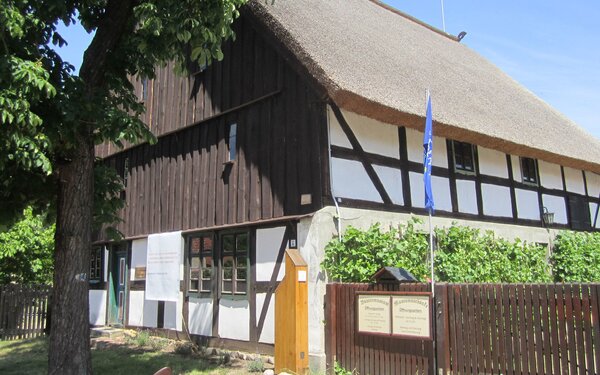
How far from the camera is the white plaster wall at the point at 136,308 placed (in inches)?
529

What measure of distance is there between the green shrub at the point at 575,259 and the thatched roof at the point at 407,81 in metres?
2.00

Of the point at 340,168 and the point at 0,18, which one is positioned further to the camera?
the point at 340,168

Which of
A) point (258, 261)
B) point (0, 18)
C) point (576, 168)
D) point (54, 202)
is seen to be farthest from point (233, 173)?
point (576, 168)

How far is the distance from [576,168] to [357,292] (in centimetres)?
968

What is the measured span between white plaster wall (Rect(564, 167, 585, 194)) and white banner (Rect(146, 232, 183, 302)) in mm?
10597

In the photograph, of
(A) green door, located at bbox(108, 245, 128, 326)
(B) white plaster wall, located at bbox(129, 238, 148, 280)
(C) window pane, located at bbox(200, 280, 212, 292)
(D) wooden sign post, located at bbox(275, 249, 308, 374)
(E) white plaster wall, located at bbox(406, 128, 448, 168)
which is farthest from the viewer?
(A) green door, located at bbox(108, 245, 128, 326)

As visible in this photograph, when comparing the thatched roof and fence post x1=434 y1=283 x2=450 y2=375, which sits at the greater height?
the thatched roof

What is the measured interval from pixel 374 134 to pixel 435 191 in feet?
6.47

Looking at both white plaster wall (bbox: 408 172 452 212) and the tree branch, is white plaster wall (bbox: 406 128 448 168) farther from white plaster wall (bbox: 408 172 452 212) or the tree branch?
the tree branch

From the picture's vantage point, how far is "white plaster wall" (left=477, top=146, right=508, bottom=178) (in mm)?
12195

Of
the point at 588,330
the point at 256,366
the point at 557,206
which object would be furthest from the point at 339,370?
the point at 557,206

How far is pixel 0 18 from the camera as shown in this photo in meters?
6.03

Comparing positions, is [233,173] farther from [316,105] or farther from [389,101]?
[389,101]

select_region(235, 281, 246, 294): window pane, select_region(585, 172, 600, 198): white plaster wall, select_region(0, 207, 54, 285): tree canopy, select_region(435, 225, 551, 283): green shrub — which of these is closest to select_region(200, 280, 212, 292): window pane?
select_region(235, 281, 246, 294): window pane
